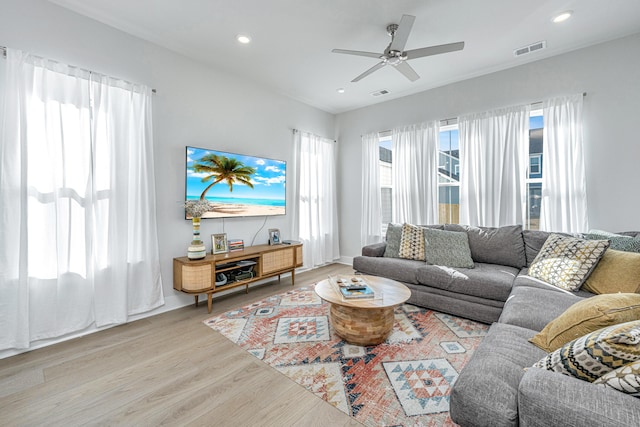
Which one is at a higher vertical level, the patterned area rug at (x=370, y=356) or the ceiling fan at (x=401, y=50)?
the ceiling fan at (x=401, y=50)

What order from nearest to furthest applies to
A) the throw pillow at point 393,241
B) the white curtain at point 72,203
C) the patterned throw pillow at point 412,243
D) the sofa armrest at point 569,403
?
the sofa armrest at point 569,403
the white curtain at point 72,203
the patterned throw pillow at point 412,243
the throw pillow at point 393,241

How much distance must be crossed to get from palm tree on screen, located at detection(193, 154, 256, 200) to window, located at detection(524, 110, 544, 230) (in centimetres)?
373

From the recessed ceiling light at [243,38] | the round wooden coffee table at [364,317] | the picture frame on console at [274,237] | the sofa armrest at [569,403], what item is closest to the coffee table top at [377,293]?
the round wooden coffee table at [364,317]

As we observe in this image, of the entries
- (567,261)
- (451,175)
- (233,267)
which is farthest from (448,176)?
(233,267)

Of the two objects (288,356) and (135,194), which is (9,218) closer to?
(135,194)

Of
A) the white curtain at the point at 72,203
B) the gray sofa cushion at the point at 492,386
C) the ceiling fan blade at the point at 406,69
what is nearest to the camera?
the gray sofa cushion at the point at 492,386

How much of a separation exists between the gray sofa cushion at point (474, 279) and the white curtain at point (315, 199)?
7.20 ft

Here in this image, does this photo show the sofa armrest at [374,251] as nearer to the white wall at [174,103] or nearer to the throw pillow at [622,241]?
the white wall at [174,103]

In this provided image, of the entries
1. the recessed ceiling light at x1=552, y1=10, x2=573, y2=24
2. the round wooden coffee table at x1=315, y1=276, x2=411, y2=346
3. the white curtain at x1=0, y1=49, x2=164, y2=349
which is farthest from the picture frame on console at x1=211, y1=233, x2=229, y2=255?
the recessed ceiling light at x1=552, y1=10, x2=573, y2=24

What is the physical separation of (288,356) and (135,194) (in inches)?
86.2

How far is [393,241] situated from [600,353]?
278 cm

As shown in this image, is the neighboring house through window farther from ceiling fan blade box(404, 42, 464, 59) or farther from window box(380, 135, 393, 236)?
ceiling fan blade box(404, 42, 464, 59)

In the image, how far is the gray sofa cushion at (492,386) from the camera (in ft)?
3.38

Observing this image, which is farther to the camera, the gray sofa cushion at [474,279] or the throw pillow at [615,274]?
the gray sofa cushion at [474,279]
